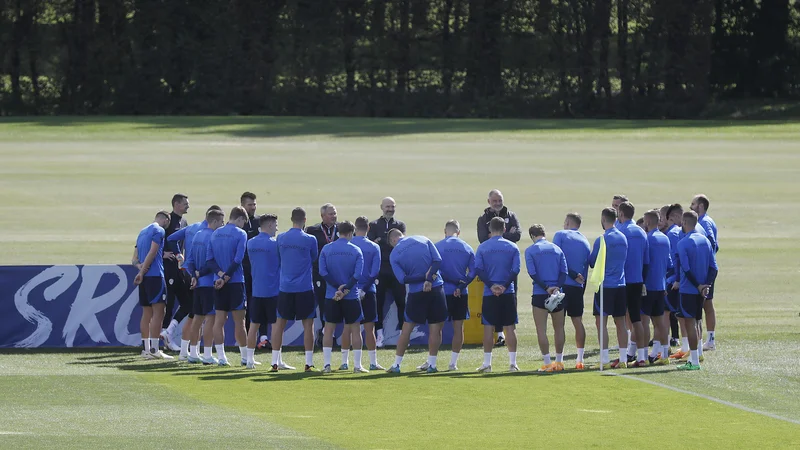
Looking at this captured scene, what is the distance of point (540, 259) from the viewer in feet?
46.7

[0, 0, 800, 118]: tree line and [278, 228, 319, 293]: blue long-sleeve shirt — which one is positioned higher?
[0, 0, 800, 118]: tree line

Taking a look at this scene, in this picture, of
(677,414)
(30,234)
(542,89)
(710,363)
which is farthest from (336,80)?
(677,414)

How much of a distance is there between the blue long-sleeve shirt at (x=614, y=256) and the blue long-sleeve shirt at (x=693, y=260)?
657mm

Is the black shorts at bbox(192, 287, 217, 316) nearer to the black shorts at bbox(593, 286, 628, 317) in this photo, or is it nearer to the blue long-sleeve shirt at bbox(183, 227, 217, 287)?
the blue long-sleeve shirt at bbox(183, 227, 217, 287)

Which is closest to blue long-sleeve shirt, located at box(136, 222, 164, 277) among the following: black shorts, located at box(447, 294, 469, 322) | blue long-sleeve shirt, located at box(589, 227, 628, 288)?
black shorts, located at box(447, 294, 469, 322)

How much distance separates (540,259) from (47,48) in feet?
110

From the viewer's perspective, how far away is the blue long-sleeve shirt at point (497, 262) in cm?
1420

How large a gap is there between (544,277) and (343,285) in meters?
2.24

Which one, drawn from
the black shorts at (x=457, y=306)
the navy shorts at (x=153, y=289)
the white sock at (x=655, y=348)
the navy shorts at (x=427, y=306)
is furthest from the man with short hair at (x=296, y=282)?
the white sock at (x=655, y=348)

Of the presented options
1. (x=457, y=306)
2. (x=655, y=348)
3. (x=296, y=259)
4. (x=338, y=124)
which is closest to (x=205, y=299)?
(x=296, y=259)

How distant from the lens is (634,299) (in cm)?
1491

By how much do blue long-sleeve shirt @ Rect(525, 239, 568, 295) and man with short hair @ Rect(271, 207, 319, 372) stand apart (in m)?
2.44

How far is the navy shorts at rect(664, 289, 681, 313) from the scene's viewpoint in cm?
1595

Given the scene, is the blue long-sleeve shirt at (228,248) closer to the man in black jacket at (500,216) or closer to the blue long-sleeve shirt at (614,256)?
the man in black jacket at (500,216)
